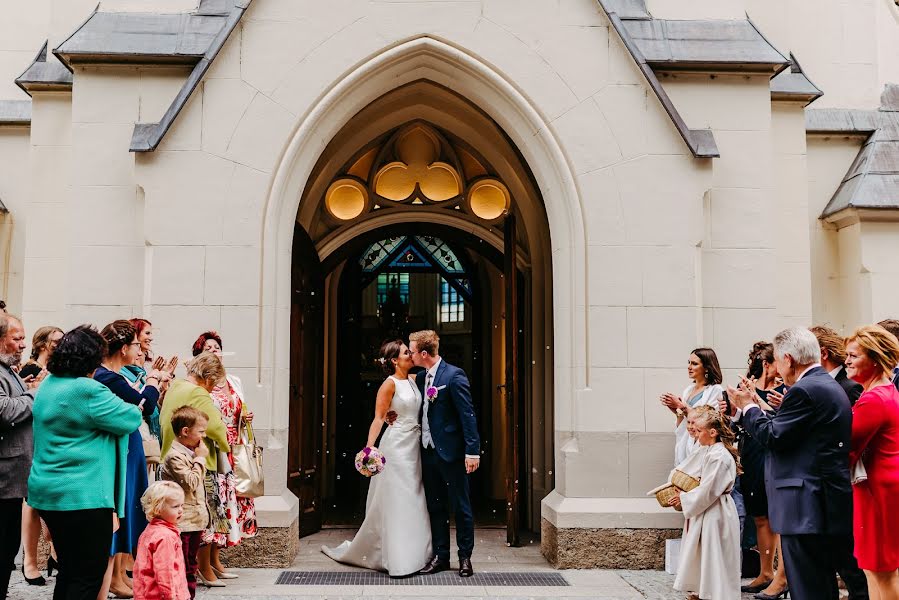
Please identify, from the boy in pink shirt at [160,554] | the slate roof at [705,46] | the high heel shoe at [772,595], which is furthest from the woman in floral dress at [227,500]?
the slate roof at [705,46]

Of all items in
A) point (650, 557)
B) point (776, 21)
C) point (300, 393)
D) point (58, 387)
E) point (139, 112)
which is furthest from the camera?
point (776, 21)

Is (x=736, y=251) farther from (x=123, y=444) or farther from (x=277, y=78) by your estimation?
(x=123, y=444)

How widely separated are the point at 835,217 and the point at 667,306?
2665mm

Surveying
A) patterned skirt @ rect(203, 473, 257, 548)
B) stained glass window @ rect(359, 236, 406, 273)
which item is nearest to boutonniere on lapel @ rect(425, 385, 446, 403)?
patterned skirt @ rect(203, 473, 257, 548)

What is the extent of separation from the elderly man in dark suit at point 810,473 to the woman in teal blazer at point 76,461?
3.34 meters

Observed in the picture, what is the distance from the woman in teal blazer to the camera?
4547 millimetres

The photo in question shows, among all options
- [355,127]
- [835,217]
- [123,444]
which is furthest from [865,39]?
[123,444]

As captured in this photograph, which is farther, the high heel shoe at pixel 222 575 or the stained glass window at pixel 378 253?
the stained glass window at pixel 378 253

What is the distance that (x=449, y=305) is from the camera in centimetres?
1948

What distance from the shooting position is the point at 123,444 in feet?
15.8

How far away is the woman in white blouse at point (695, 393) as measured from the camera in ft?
22.4

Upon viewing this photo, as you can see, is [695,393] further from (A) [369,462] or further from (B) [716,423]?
(A) [369,462]

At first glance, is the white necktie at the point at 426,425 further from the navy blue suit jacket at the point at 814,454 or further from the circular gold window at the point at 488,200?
the circular gold window at the point at 488,200

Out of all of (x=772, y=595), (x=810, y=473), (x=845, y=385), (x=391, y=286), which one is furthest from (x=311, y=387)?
(x=391, y=286)
